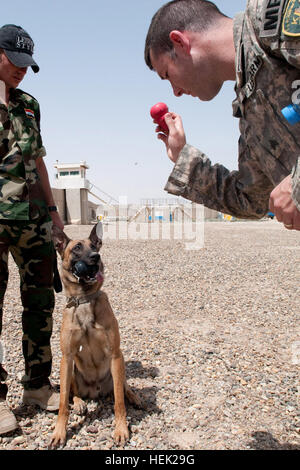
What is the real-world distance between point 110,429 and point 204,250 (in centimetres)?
1152

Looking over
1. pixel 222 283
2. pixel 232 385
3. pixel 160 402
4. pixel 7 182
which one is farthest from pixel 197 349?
pixel 222 283

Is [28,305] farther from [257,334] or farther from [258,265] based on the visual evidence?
[258,265]

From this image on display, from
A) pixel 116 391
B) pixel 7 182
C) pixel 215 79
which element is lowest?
pixel 116 391

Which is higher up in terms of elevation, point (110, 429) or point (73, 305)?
point (73, 305)

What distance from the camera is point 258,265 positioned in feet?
36.7

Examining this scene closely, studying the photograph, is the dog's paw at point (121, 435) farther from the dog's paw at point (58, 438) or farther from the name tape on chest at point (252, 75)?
the name tape on chest at point (252, 75)

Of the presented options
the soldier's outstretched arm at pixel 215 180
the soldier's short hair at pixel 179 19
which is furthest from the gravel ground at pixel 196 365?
the soldier's short hair at pixel 179 19

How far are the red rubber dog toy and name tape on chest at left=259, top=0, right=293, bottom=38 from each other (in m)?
0.75

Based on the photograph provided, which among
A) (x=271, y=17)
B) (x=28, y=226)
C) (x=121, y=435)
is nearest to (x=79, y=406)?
(x=121, y=435)

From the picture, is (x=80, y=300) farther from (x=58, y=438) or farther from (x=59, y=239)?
(x=58, y=438)

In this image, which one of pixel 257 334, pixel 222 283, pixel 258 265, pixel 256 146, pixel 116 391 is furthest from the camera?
pixel 258 265

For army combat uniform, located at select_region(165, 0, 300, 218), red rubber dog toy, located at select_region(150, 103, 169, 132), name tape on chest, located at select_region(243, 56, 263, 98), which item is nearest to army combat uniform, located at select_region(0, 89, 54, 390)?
red rubber dog toy, located at select_region(150, 103, 169, 132)

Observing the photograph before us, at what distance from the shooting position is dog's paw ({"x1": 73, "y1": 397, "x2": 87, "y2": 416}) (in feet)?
11.2

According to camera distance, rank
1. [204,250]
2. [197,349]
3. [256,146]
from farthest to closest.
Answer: [204,250] → [197,349] → [256,146]
